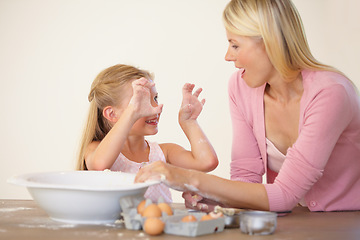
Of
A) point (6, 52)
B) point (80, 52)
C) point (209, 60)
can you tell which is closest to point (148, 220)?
point (209, 60)

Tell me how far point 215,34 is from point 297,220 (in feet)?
9.97

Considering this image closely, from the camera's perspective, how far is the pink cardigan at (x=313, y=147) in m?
1.30

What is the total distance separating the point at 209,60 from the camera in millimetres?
4098

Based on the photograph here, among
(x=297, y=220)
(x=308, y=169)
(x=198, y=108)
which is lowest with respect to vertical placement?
(x=297, y=220)

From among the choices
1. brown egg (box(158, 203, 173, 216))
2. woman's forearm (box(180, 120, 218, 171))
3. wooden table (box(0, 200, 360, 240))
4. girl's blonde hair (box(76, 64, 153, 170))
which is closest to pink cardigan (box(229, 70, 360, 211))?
wooden table (box(0, 200, 360, 240))

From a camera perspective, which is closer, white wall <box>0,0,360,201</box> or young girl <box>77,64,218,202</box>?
young girl <box>77,64,218,202</box>

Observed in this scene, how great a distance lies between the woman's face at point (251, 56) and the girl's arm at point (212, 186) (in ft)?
1.26

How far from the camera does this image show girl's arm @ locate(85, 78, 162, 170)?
5.46ft

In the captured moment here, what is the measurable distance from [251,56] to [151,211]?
65cm

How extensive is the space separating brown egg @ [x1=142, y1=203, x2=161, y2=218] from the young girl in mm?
665

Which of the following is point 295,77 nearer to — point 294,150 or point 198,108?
point 294,150

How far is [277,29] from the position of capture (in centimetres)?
143

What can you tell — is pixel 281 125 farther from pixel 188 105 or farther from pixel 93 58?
pixel 93 58

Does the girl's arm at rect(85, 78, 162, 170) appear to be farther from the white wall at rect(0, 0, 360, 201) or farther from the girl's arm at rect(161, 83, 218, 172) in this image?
the white wall at rect(0, 0, 360, 201)
